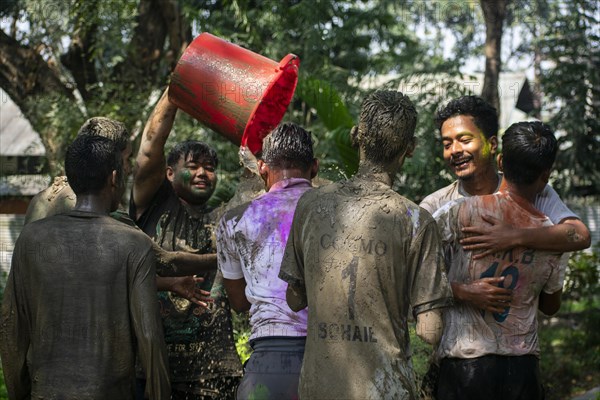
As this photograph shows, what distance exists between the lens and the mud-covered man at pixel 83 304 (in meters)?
3.54

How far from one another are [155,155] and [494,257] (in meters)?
1.97

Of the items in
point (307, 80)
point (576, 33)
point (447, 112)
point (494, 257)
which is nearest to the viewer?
point (494, 257)

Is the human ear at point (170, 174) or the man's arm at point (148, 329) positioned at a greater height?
the human ear at point (170, 174)

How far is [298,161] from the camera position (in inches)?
146

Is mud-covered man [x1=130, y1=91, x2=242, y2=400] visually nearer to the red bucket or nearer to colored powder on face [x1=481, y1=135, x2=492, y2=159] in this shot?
the red bucket

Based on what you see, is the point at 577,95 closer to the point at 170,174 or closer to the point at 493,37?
the point at 493,37

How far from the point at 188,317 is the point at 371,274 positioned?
1.88 m

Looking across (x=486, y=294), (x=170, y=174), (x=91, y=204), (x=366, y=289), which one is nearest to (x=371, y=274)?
(x=366, y=289)

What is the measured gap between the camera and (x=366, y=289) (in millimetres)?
3078

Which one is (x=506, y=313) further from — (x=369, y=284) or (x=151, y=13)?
(x=151, y=13)

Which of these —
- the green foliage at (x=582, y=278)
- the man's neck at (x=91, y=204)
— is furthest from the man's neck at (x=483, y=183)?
the green foliage at (x=582, y=278)

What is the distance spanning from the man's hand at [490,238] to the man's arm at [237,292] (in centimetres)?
Result: 96

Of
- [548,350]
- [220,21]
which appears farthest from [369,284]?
[220,21]

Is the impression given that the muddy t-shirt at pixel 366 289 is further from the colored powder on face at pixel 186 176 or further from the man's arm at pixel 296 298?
the colored powder on face at pixel 186 176
